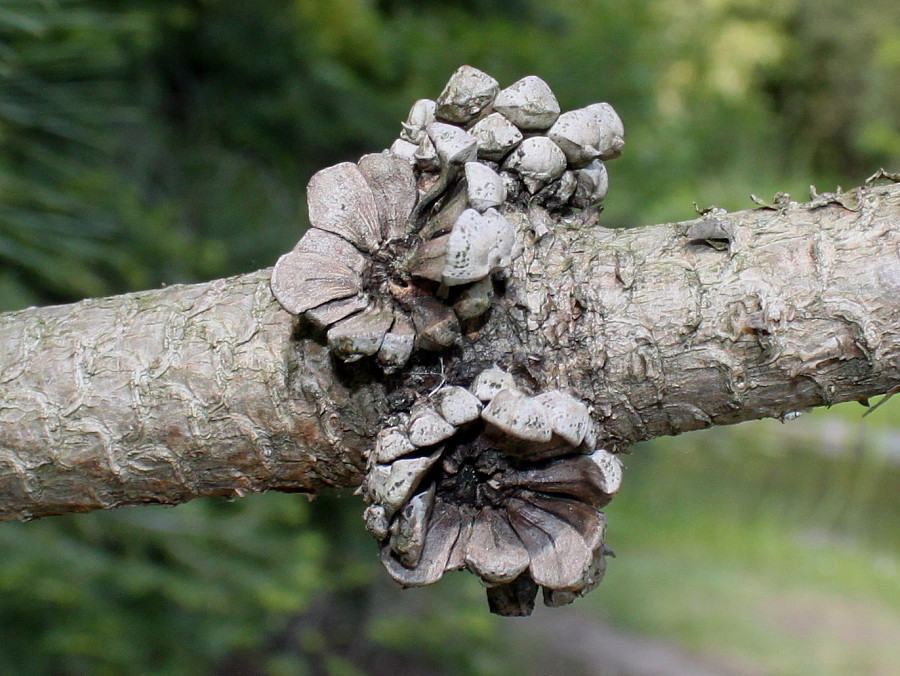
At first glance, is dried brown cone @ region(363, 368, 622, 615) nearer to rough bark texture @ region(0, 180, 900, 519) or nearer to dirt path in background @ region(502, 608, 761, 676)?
rough bark texture @ region(0, 180, 900, 519)

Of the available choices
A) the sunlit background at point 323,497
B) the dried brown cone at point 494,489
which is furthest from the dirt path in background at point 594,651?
the dried brown cone at point 494,489

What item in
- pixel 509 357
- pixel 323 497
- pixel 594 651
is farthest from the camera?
pixel 594 651

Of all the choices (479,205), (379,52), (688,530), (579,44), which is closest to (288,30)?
(379,52)

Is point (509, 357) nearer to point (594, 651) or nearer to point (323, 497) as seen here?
point (323, 497)

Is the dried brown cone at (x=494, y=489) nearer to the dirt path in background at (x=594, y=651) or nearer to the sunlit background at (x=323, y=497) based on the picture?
the sunlit background at (x=323, y=497)

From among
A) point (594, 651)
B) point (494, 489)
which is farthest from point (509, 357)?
point (594, 651)

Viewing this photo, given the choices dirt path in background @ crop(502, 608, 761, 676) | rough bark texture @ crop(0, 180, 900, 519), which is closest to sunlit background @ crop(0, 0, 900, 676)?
dirt path in background @ crop(502, 608, 761, 676)
